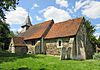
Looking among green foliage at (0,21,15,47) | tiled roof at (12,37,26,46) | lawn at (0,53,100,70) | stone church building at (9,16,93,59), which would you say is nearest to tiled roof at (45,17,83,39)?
stone church building at (9,16,93,59)

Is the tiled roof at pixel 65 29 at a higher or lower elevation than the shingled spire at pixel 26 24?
lower

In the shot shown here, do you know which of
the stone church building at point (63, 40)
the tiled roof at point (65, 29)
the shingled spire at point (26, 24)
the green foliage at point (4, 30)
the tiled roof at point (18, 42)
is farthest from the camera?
the shingled spire at point (26, 24)

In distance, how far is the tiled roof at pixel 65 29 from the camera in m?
33.9

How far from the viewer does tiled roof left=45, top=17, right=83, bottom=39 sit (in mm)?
33925

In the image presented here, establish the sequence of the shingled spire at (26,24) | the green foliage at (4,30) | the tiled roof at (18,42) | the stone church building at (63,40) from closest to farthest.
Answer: the stone church building at (63,40) → the green foliage at (4,30) → the tiled roof at (18,42) → the shingled spire at (26,24)

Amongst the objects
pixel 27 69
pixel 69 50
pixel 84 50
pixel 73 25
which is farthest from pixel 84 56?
pixel 27 69

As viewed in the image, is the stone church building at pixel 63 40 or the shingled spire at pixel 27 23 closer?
the stone church building at pixel 63 40

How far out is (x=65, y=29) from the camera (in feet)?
120

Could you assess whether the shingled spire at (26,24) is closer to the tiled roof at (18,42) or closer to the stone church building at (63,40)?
the tiled roof at (18,42)

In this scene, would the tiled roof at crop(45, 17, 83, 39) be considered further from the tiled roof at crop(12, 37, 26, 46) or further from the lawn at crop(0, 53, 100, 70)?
the lawn at crop(0, 53, 100, 70)

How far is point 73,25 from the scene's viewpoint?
3550 cm

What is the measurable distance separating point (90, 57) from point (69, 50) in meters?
5.94

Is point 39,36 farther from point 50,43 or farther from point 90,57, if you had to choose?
point 90,57

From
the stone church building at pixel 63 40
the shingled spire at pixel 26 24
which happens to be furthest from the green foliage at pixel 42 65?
the shingled spire at pixel 26 24
